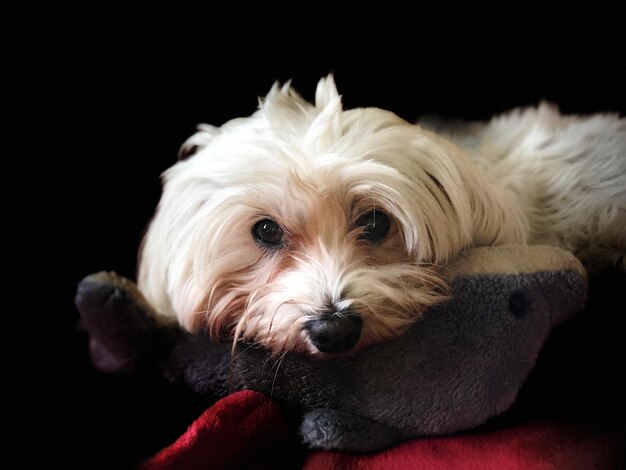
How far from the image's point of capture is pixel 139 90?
1486 mm

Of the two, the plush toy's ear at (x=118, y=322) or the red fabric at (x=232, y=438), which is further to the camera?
the plush toy's ear at (x=118, y=322)

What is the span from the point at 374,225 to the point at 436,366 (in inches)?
12.1

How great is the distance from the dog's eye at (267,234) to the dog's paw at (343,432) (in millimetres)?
339

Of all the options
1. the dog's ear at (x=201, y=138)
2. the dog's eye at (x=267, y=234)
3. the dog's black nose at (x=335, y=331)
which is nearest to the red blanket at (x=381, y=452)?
the dog's black nose at (x=335, y=331)

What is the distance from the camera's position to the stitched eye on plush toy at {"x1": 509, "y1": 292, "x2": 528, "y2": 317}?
1.04 metres

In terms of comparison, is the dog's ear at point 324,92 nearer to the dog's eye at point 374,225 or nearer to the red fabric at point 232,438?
the dog's eye at point 374,225

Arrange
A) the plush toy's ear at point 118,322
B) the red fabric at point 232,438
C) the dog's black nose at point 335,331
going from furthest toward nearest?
the plush toy's ear at point 118,322 < the dog's black nose at point 335,331 < the red fabric at point 232,438

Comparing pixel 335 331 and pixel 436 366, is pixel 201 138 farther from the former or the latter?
pixel 436 366

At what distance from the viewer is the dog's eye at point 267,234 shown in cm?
123

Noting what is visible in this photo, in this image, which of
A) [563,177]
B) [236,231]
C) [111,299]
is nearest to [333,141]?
[236,231]

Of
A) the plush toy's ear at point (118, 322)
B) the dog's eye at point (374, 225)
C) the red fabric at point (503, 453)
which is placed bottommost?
the red fabric at point (503, 453)

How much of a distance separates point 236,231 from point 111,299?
0.26 m

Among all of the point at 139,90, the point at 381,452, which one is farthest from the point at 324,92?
the point at 381,452

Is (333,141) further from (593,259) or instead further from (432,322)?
(593,259)
